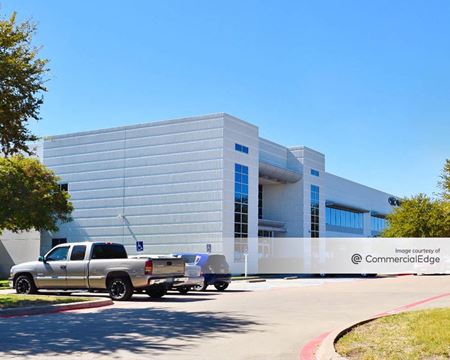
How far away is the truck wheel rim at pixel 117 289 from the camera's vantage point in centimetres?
2023

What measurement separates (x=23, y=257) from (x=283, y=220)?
24.6m

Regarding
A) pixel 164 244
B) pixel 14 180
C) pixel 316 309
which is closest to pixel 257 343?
pixel 316 309

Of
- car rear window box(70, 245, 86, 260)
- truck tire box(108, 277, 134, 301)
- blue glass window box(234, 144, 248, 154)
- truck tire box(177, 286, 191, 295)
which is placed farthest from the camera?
blue glass window box(234, 144, 248, 154)

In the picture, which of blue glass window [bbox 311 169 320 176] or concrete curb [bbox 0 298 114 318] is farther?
blue glass window [bbox 311 169 320 176]

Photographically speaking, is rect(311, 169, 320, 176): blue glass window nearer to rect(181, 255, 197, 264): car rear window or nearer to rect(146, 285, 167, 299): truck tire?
rect(181, 255, 197, 264): car rear window

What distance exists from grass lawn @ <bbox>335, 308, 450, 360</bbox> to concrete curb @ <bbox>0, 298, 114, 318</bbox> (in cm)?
823

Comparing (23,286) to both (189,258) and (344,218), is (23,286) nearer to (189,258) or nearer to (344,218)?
(189,258)

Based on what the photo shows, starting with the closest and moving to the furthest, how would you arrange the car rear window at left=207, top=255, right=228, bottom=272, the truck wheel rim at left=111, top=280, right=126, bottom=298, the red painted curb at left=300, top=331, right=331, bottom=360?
the red painted curb at left=300, top=331, right=331, bottom=360, the truck wheel rim at left=111, top=280, right=126, bottom=298, the car rear window at left=207, top=255, right=228, bottom=272

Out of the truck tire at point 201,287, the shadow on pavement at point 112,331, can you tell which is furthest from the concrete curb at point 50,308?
the truck tire at point 201,287

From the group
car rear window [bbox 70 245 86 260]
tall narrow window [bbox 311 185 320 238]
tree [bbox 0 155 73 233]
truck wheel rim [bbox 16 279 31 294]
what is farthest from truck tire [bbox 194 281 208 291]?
tall narrow window [bbox 311 185 320 238]

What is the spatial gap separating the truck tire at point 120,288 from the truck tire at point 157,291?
2.63 ft

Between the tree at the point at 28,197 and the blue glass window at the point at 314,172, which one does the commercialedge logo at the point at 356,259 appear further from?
the tree at the point at 28,197

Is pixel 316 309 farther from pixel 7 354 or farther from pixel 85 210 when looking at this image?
pixel 85 210

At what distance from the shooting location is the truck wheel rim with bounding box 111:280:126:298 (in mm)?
20234
